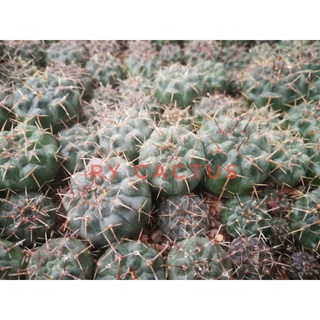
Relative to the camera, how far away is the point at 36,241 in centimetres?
266

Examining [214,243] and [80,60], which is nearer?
[214,243]

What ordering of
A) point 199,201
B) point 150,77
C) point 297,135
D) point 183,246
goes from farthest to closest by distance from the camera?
point 150,77, point 297,135, point 199,201, point 183,246

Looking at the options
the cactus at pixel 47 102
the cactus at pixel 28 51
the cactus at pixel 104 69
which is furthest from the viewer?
the cactus at pixel 104 69

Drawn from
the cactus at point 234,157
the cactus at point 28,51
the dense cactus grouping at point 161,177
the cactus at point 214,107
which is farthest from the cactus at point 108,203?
the cactus at point 28,51

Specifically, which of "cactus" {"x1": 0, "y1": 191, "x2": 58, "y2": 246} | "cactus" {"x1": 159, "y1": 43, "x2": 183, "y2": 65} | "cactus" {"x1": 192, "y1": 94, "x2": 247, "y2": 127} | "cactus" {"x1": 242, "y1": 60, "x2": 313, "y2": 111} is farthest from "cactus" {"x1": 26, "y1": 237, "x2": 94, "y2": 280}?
"cactus" {"x1": 159, "y1": 43, "x2": 183, "y2": 65}

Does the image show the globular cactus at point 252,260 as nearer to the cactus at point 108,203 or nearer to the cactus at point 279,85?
the cactus at point 108,203

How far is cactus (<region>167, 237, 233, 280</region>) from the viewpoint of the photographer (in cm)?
232

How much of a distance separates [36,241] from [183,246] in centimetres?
94

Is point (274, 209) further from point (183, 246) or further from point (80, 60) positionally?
point (80, 60)

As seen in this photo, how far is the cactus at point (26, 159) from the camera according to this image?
103 inches

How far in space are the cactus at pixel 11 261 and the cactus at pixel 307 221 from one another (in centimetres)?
166

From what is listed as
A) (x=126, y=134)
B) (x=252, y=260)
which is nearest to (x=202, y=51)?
(x=126, y=134)

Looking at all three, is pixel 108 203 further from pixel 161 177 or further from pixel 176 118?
pixel 176 118

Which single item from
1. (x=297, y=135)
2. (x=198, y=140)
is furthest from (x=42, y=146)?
(x=297, y=135)
